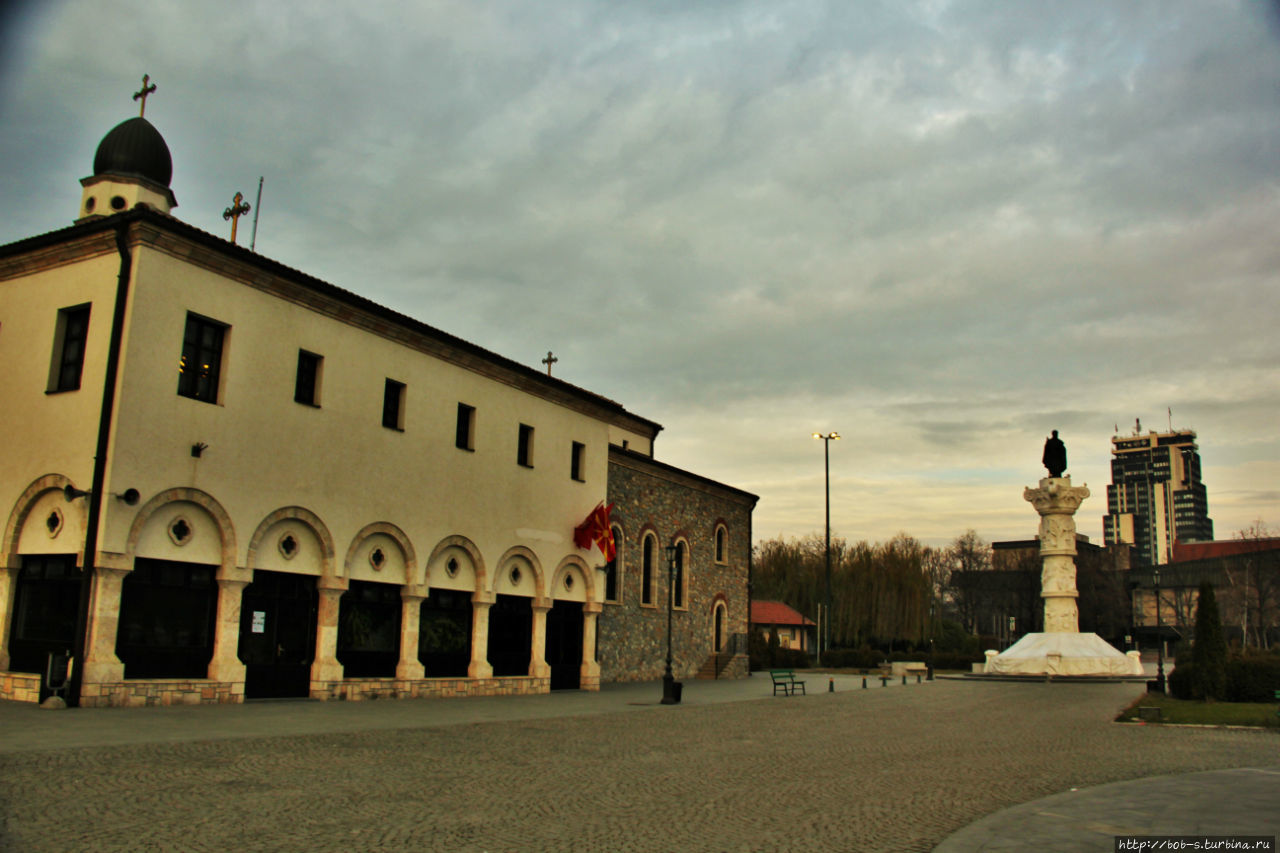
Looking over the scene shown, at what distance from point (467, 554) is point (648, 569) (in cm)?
1099

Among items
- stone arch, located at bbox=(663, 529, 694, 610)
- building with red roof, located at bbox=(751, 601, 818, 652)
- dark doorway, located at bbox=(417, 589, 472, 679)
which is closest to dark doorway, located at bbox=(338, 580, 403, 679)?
dark doorway, located at bbox=(417, 589, 472, 679)

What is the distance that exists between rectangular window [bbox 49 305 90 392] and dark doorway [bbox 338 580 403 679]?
7136mm

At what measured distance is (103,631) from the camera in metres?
16.2

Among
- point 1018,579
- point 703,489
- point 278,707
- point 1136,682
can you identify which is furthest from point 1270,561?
point 278,707

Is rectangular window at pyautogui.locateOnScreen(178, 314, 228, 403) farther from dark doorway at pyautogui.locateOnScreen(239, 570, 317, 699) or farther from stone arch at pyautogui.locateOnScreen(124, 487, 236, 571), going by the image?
dark doorway at pyautogui.locateOnScreen(239, 570, 317, 699)

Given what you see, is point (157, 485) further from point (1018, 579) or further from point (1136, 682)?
point (1018, 579)

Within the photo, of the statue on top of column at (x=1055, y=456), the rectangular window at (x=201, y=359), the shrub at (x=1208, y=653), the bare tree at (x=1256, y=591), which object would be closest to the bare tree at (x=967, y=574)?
the bare tree at (x=1256, y=591)

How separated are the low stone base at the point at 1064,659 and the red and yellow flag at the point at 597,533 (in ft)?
76.5

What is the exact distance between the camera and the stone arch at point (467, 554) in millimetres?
23348

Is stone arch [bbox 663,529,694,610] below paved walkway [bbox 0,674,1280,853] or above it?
above

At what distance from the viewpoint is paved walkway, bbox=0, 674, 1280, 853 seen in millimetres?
7754

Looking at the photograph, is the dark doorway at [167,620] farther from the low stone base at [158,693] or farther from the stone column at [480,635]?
the stone column at [480,635]

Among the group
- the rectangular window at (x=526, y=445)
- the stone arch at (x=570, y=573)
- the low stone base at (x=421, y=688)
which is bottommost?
the low stone base at (x=421, y=688)

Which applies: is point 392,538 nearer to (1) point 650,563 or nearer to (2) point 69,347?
(2) point 69,347
